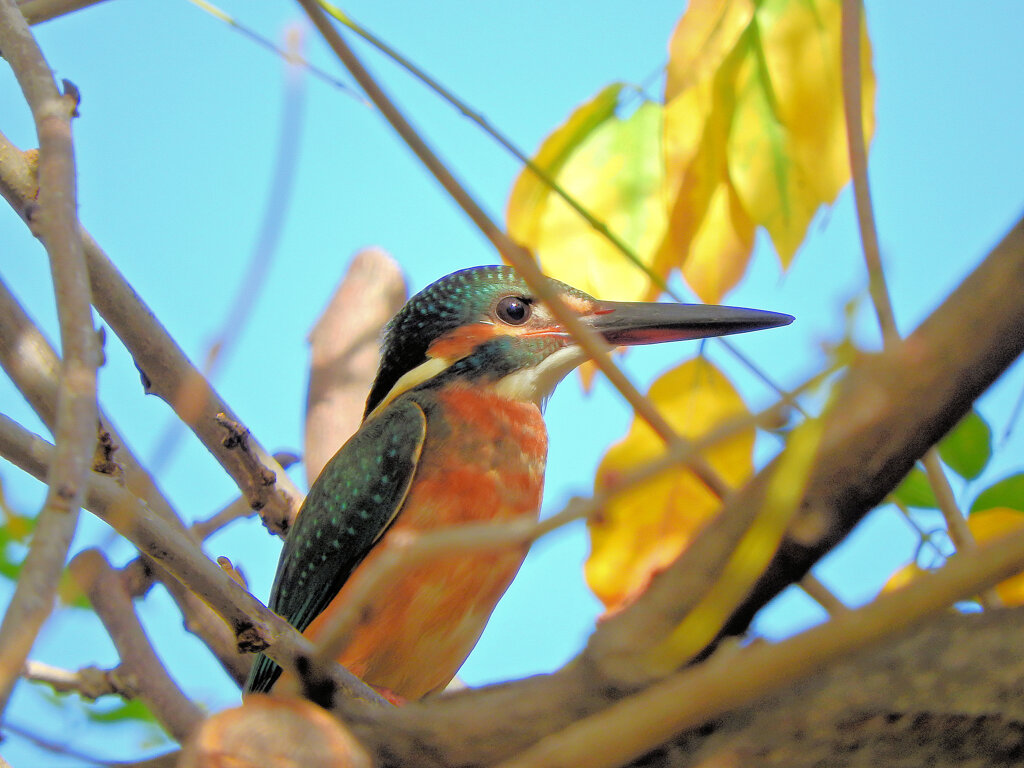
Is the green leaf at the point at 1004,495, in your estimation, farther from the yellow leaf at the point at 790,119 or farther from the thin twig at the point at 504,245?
the thin twig at the point at 504,245

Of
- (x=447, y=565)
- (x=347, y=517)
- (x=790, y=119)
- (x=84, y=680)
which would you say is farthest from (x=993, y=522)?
(x=84, y=680)

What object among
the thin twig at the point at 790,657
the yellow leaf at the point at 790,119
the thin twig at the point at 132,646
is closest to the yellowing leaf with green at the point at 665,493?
the yellow leaf at the point at 790,119

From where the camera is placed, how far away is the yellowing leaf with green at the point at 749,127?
5.29 feet

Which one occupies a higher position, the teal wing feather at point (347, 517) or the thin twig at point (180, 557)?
the teal wing feather at point (347, 517)

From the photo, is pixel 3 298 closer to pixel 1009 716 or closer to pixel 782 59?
pixel 782 59

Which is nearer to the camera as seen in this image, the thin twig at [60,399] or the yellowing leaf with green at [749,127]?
the thin twig at [60,399]

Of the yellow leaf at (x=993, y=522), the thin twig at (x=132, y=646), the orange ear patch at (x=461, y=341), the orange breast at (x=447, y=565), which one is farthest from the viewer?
the orange ear patch at (x=461, y=341)

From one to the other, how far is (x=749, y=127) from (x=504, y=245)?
2.90ft

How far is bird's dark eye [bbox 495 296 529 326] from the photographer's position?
2646 millimetres

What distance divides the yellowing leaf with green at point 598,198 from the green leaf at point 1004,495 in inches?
26.4

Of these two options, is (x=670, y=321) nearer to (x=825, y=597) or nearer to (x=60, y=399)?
(x=825, y=597)

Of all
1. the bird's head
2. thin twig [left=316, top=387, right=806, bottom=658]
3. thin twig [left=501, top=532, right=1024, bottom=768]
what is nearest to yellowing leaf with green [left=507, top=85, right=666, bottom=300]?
the bird's head

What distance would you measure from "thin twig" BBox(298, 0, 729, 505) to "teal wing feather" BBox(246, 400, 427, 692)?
4.16 feet

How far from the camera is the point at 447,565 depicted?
2.08 meters
